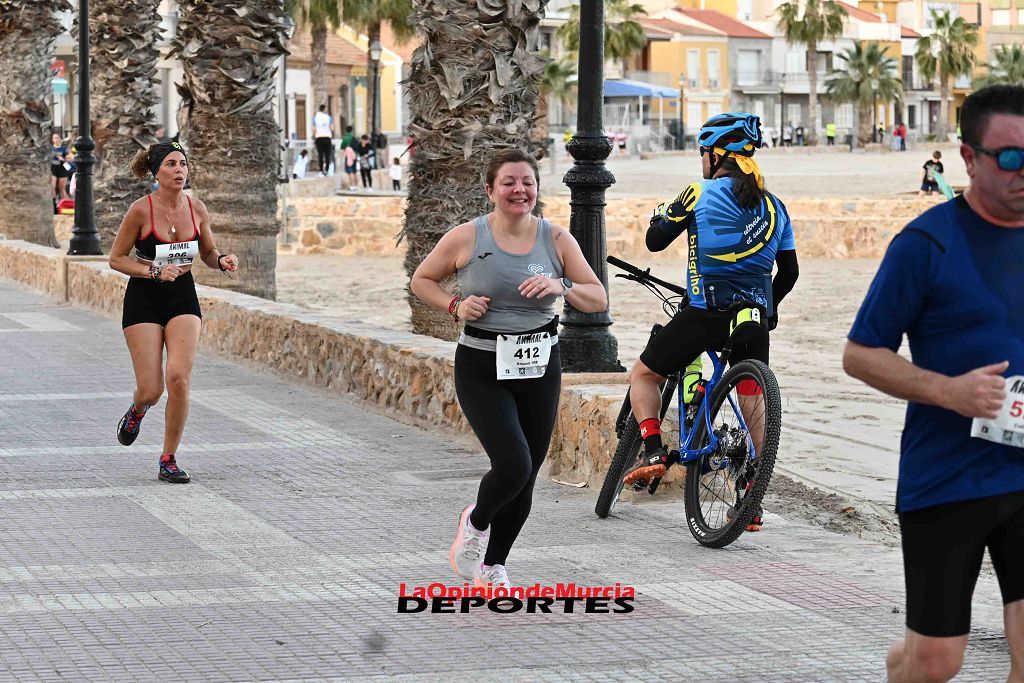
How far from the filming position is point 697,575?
20.7ft

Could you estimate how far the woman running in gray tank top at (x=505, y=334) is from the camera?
5.88 meters

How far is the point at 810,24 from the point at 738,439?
99912mm

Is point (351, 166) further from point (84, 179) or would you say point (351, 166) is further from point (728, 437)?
point (728, 437)

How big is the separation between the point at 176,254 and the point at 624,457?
8.55ft

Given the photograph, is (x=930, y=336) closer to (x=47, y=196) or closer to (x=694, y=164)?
(x=47, y=196)

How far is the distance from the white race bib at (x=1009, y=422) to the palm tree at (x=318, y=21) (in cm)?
5301

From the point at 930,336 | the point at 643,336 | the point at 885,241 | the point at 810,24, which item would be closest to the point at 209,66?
the point at 643,336

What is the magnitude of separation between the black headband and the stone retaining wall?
1962mm

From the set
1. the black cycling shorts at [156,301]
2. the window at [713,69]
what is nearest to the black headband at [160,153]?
the black cycling shorts at [156,301]

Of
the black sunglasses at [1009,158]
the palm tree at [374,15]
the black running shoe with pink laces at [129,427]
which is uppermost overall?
the palm tree at [374,15]

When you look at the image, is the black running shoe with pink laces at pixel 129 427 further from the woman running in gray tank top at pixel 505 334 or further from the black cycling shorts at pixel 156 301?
the woman running in gray tank top at pixel 505 334

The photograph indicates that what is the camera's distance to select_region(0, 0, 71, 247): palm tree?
81.7 ft

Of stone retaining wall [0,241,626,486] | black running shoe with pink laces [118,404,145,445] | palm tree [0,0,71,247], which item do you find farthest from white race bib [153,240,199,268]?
palm tree [0,0,71,247]

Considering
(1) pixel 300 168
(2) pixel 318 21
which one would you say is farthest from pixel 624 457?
(2) pixel 318 21
